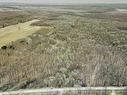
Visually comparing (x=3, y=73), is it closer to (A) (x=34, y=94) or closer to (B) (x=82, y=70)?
(A) (x=34, y=94)

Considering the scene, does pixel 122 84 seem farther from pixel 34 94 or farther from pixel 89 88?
pixel 34 94

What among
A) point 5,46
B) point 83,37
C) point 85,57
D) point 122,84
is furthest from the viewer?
point 83,37

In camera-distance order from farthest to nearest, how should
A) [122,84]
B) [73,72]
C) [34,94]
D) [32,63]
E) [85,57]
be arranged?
[85,57]
[32,63]
[73,72]
[122,84]
[34,94]

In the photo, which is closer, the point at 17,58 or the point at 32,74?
the point at 32,74

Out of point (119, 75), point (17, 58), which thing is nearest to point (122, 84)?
point (119, 75)

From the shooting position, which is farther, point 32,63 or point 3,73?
point 32,63

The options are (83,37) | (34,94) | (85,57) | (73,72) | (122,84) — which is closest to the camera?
(34,94)

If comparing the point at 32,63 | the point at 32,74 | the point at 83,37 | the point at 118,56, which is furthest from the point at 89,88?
the point at 83,37

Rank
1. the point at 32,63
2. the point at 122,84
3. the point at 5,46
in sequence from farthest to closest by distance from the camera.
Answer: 1. the point at 5,46
2. the point at 32,63
3. the point at 122,84
